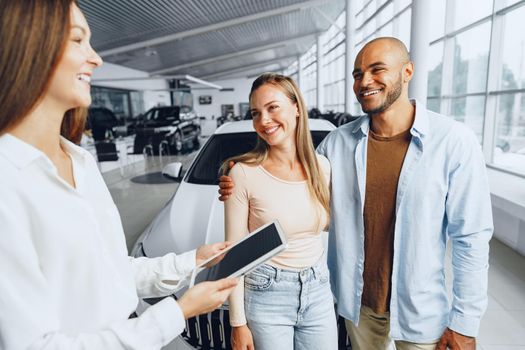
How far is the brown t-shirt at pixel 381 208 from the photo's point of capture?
1.17m

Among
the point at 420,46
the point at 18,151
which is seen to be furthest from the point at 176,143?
the point at 18,151

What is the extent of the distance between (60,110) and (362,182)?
920 millimetres

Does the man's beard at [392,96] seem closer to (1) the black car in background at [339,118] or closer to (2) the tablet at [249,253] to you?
(2) the tablet at [249,253]

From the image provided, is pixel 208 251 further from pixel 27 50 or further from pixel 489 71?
pixel 489 71

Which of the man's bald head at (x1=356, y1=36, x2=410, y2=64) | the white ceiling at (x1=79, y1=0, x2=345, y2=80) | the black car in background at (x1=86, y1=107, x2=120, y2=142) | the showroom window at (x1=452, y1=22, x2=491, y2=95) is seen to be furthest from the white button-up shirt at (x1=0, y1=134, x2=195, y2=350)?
the black car in background at (x1=86, y1=107, x2=120, y2=142)

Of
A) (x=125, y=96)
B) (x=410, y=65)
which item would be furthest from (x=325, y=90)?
(x=410, y=65)

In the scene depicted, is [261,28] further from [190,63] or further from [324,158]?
[324,158]

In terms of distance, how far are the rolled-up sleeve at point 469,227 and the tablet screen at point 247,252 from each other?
0.64m

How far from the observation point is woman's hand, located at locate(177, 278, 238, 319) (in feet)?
2.43

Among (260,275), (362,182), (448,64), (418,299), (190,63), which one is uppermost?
(190,63)

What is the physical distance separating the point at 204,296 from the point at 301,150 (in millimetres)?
626

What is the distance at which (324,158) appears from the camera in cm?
127

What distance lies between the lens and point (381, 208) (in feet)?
3.85

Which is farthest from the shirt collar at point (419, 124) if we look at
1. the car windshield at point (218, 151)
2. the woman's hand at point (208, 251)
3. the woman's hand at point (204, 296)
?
the car windshield at point (218, 151)
